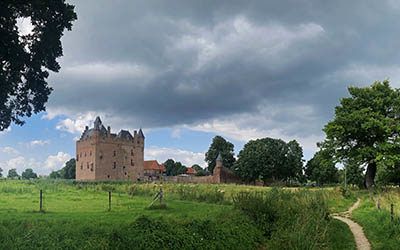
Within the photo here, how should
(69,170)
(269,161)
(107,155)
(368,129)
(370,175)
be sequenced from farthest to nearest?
(69,170), (107,155), (269,161), (370,175), (368,129)

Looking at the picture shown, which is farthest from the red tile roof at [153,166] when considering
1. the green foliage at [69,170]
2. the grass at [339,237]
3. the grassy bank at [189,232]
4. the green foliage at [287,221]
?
the grass at [339,237]

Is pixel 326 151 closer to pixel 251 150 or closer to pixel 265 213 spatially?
pixel 265 213

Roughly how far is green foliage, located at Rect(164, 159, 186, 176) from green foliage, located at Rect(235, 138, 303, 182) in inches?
1874

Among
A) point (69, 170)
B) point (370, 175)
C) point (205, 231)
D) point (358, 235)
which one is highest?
point (69, 170)

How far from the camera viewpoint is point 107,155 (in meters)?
108

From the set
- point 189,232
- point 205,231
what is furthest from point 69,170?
point 189,232

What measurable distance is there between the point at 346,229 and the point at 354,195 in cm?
2043

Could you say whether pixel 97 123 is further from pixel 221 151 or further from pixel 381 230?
pixel 381 230

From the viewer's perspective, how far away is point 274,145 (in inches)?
3841

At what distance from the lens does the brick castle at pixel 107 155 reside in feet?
349

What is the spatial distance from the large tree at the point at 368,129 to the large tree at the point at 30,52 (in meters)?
30.2

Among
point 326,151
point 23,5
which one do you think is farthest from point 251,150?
point 23,5

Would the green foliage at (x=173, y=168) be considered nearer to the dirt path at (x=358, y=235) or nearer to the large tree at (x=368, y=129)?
the large tree at (x=368, y=129)

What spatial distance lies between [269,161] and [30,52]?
80.2 metres
